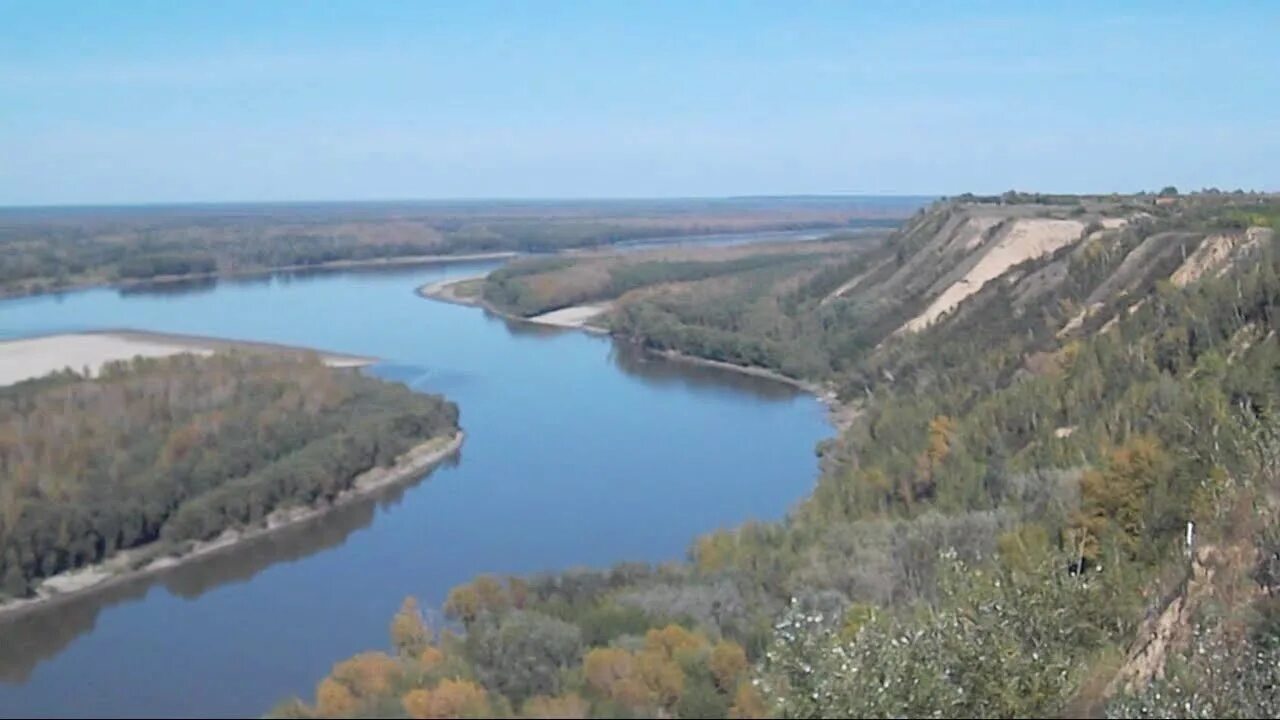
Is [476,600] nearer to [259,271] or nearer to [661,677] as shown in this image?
[661,677]

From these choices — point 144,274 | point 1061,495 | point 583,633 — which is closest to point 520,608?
point 583,633

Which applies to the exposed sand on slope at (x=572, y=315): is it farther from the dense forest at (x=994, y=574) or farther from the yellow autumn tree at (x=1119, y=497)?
the yellow autumn tree at (x=1119, y=497)

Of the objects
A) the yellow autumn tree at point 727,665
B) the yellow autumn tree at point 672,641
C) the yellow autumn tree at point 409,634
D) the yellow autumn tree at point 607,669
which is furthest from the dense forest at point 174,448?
the yellow autumn tree at point 727,665

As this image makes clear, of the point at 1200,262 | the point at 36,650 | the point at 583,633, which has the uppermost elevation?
the point at 1200,262

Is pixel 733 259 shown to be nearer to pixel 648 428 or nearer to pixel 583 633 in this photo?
pixel 648 428

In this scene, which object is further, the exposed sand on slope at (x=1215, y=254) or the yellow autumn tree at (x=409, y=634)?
the exposed sand on slope at (x=1215, y=254)

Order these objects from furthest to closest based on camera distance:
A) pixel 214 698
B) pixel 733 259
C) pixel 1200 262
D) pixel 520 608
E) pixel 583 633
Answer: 1. pixel 733 259
2. pixel 1200 262
3. pixel 520 608
4. pixel 214 698
5. pixel 583 633

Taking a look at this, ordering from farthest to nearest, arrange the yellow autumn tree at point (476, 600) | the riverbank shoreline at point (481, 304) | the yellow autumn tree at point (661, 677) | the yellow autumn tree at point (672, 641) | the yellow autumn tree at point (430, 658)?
1. the riverbank shoreline at point (481, 304)
2. the yellow autumn tree at point (476, 600)
3. the yellow autumn tree at point (672, 641)
4. the yellow autumn tree at point (430, 658)
5. the yellow autumn tree at point (661, 677)
